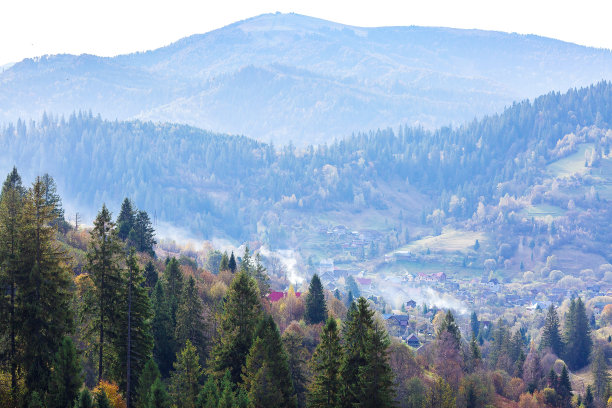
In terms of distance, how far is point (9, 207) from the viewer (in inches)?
2194

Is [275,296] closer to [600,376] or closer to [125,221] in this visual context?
[125,221]

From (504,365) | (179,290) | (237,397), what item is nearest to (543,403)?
(504,365)

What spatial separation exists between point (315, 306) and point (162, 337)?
3138cm

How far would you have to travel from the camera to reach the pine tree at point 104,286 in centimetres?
5941

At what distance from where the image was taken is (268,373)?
62.4 metres

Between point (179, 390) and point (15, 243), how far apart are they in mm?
16696

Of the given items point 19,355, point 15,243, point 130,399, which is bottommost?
point 130,399

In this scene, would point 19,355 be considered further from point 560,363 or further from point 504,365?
point 560,363

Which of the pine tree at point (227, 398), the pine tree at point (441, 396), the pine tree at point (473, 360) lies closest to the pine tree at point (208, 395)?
the pine tree at point (227, 398)

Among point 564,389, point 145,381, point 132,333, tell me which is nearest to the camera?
point 145,381

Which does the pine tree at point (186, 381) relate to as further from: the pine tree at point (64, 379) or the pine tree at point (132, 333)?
the pine tree at point (64, 379)

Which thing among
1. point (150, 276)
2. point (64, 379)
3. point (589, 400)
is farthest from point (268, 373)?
point (589, 400)

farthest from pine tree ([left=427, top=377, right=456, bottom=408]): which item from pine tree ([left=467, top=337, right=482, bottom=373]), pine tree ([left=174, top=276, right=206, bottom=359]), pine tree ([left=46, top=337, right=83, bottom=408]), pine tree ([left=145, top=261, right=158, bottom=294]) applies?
pine tree ([left=46, top=337, right=83, bottom=408])

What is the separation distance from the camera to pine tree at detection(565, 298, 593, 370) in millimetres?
177375
